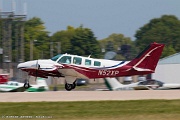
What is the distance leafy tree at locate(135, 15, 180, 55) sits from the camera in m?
158

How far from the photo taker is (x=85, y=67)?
1421 inches

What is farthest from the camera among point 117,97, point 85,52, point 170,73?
point 85,52

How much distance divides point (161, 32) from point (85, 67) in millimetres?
126408

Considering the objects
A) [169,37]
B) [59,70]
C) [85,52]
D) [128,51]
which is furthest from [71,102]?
[169,37]

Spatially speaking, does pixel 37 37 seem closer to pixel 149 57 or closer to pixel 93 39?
pixel 93 39

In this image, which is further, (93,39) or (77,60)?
(93,39)

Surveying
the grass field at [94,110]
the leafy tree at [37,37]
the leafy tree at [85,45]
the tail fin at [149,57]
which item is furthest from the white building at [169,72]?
the leafy tree at [85,45]

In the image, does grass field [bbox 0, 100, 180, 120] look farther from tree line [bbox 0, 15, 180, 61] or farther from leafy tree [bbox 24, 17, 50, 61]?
tree line [bbox 0, 15, 180, 61]

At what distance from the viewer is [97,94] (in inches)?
1176

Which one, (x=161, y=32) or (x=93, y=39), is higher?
(x=161, y=32)

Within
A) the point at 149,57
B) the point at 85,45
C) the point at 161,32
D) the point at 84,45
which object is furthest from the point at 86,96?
the point at 161,32

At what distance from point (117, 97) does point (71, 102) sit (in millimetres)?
2906

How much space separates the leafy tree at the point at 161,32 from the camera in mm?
157875

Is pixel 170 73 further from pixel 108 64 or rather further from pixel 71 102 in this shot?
pixel 71 102
